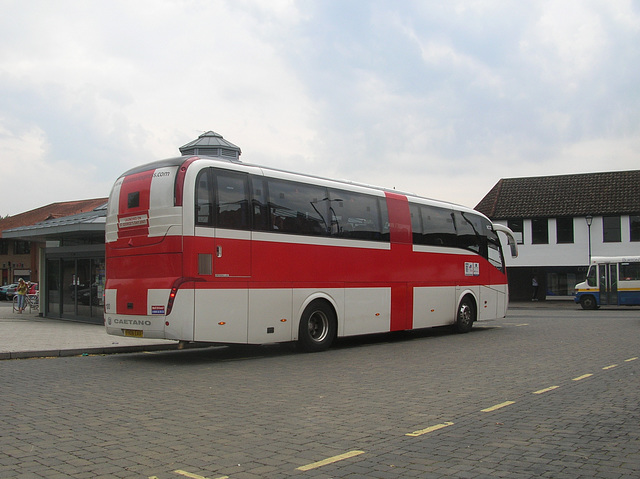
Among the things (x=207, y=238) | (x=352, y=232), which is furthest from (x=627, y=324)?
(x=207, y=238)

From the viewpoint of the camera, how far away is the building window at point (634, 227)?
133 ft

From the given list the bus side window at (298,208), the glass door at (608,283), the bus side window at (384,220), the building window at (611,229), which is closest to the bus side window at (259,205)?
the bus side window at (298,208)

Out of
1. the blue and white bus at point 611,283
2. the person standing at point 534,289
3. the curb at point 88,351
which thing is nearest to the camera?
the curb at point 88,351

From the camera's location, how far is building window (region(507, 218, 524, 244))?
42.9 m

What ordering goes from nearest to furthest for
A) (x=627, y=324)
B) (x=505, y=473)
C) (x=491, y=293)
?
(x=505, y=473) < (x=491, y=293) < (x=627, y=324)

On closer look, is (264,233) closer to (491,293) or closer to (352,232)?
(352,232)

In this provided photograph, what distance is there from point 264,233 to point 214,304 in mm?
1785

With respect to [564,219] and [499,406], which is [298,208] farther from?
[564,219]

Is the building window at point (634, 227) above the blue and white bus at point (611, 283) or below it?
above

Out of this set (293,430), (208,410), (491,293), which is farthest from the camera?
(491,293)

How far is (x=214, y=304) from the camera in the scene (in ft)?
37.5

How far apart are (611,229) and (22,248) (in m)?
56.1

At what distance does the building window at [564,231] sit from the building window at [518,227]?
2.26 metres

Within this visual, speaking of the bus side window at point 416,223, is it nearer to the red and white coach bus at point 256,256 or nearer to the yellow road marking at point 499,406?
the red and white coach bus at point 256,256
